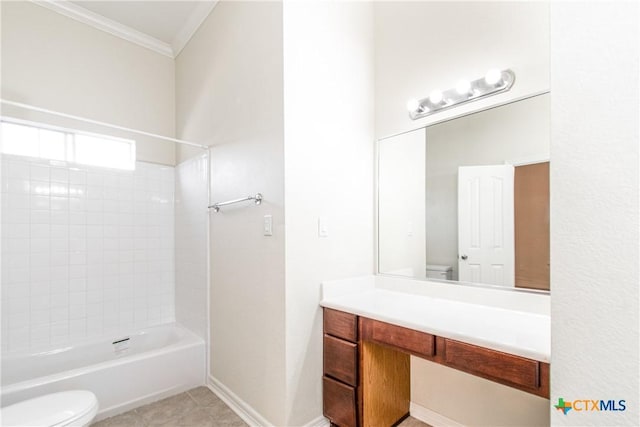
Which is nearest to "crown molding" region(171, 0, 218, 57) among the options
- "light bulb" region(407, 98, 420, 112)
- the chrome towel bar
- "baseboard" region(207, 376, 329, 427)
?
the chrome towel bar

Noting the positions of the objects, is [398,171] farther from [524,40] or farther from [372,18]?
[372,18]

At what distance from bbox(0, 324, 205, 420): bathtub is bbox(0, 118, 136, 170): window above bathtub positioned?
146 cm

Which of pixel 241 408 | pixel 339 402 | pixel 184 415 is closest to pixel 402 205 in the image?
pixel 339 402

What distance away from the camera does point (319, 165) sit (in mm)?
1886

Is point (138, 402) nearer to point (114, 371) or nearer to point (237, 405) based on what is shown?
point (114, 371)

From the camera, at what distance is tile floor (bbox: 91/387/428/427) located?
1923 mm

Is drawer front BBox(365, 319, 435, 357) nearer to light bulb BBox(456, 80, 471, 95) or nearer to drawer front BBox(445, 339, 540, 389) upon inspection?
drawer front BBox(445, 339, 540, 389)

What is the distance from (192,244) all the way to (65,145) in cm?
123

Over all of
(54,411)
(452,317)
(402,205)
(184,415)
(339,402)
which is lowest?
(184,415)

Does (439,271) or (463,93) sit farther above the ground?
(463,93)

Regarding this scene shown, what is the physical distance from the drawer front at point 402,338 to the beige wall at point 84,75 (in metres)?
2.50

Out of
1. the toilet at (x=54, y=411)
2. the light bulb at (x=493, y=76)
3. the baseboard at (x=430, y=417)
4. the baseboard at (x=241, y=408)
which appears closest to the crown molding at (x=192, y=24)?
the light bulb at (x=493, y=76)

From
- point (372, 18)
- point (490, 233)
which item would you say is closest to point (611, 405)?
point (490, 233)

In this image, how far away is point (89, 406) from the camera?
5.07ft
